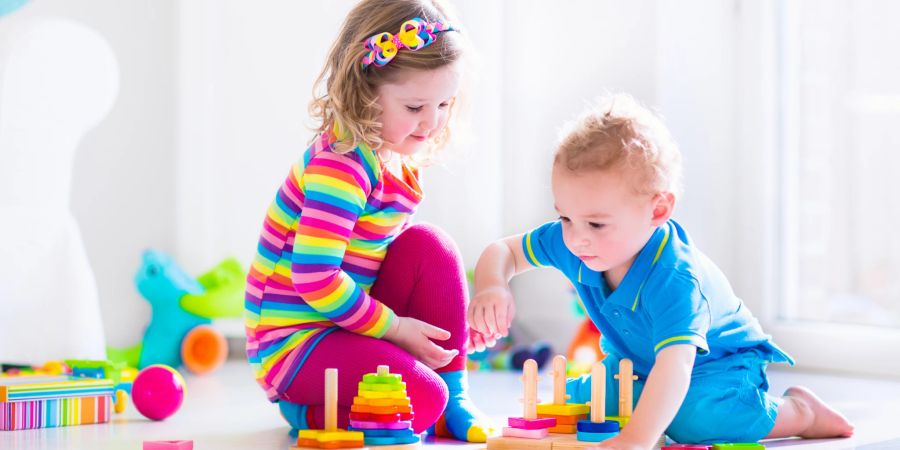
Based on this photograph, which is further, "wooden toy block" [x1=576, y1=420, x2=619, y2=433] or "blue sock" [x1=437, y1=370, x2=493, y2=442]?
"blue sock" [x1=437, y1=370, x2=493, y2=442]

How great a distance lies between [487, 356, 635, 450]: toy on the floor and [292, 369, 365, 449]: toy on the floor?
0.15 metres

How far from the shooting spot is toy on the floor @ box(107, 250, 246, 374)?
215cm

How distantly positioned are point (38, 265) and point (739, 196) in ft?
4.34

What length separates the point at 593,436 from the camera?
1.16 m

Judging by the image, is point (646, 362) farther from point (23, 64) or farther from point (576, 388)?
point (23, 64)

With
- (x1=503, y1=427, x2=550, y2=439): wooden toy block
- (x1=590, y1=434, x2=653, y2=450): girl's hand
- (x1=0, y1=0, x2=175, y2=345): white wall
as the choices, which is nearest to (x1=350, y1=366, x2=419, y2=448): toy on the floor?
(x1=503, y1=427, x2=550, y2=439): wooden toy block

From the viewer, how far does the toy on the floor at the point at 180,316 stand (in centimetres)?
215

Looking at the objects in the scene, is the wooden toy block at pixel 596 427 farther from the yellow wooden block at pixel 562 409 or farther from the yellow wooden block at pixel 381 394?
the yellow wooden block at pixel 381 394

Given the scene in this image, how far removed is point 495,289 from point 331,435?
0.85 feet

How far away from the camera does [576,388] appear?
1.40m

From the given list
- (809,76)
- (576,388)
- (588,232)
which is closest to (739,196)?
(809,76)

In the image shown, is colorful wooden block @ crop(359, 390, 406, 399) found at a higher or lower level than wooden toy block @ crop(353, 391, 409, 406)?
higher

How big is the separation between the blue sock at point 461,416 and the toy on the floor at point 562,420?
0.10 metres

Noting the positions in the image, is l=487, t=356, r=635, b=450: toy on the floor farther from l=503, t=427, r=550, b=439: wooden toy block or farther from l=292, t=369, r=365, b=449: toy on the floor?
l=292, t=369, r=365, b=449: toy on the floor
